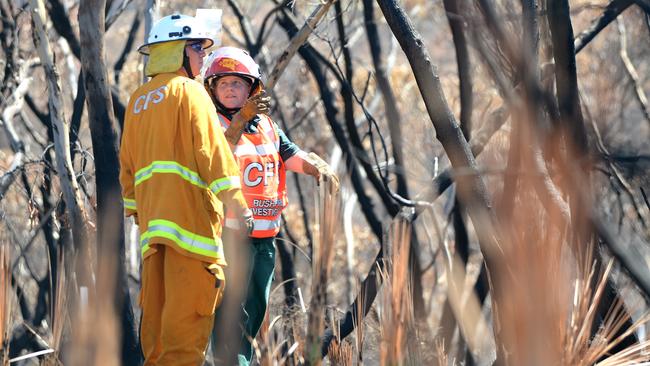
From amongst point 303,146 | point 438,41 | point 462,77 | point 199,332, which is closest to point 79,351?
point 199,332

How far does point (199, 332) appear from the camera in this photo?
5.02 meters

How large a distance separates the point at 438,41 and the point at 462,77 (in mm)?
9750

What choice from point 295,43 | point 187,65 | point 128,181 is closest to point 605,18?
point 295,43

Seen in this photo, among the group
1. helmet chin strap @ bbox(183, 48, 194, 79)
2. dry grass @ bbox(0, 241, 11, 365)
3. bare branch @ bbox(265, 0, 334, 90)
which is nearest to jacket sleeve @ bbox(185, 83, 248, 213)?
helmet chin strap @ bbox(183, 48, 194, 79)

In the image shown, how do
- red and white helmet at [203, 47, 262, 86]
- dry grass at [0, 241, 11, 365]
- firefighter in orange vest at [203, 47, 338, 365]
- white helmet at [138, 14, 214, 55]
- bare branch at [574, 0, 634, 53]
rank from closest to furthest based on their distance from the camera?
dry grass at [0, 241, 11, 365] → white helmet at [138, 14, 214, 55] → firefighter in orange vest at [203, 47, 338, 365] → red and white helmet at [203, 47, 262, 86] → bare branch at [574, 0, 634, 53]

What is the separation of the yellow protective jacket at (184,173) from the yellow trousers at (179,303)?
0.07 meters

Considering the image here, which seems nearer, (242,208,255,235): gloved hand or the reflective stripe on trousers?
(242,208,255,235): gloved hand

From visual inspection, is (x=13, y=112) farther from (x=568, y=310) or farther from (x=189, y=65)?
(x=568, y=310)

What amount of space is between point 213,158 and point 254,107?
1.79 ft

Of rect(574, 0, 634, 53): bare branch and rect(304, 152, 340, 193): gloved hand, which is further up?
rect(574, 0, 634, 53): bare branch

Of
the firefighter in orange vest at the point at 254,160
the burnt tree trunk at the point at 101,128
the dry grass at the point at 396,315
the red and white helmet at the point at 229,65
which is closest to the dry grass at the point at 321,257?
the dry grass at the point at 396,315

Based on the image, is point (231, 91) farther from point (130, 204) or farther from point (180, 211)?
point (180, 211)

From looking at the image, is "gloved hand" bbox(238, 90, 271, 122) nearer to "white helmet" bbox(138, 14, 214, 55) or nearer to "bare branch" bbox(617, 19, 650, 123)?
"white helmet" bbox(138, 14, 214, 55)

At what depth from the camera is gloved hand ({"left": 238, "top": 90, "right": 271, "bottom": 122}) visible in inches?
212
